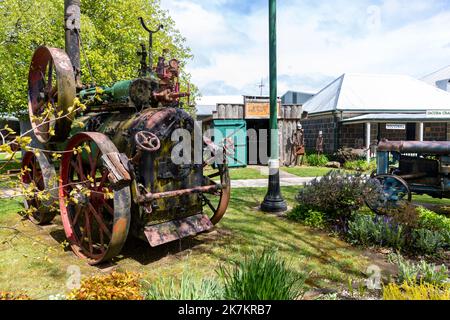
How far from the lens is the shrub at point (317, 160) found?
15.7 meters

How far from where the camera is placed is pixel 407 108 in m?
16.9

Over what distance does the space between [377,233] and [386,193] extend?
1.94 m

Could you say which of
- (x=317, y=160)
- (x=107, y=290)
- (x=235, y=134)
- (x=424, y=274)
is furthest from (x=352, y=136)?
(x=107, y=290)

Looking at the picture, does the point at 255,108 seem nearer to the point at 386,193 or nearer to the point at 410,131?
the point at 386,193

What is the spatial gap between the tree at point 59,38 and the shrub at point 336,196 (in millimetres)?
7176

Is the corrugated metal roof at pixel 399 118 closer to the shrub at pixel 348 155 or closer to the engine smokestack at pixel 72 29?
the shrub at pixel 348 155

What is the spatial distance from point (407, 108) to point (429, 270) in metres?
15.9

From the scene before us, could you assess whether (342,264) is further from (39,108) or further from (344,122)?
(344,122)

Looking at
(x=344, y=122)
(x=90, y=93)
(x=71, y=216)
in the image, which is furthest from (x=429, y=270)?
(x=344, y=122)

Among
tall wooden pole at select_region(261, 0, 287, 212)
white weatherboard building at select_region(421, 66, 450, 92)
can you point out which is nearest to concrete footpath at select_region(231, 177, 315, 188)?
tall wooden pole at select_region(261, 0, 287, 212)

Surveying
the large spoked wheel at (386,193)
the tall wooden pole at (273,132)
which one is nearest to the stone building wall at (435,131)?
the large spoked wheel at (386,193)

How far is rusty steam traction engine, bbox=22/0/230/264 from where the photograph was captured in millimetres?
3887
